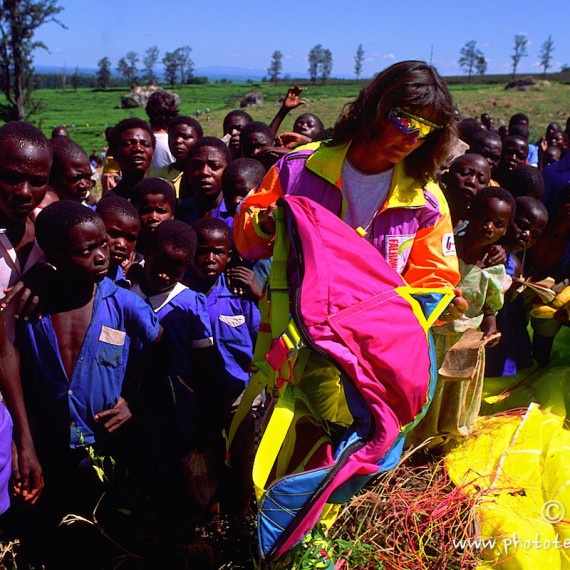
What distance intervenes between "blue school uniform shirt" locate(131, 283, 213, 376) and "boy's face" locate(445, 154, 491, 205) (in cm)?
187

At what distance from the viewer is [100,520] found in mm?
2789

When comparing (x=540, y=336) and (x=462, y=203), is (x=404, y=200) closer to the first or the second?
(x=462, y=203)

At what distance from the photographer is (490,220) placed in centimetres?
309

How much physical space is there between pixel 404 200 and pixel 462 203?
1512 millimetres

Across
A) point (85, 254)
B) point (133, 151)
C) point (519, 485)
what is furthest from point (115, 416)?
point (133, 151)

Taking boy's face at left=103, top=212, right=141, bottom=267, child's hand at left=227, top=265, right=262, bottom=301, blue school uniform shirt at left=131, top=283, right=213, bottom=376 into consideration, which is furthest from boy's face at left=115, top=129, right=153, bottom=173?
blue school uniform shirt at left=131, top=283, right=213, bottom=376

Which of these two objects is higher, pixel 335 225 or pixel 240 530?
pixel 335 225

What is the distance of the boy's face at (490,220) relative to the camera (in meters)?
3.08

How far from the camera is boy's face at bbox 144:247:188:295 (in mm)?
2691

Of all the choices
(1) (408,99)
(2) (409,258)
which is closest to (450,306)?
(2) (409,258)

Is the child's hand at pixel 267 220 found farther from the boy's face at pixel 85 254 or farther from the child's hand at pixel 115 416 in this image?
the child's hand at pixel 115 416

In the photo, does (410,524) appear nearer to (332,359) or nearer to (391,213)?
(332,359)

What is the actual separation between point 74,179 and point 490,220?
89.3 inches

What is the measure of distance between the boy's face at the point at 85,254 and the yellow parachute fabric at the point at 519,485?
204cm
